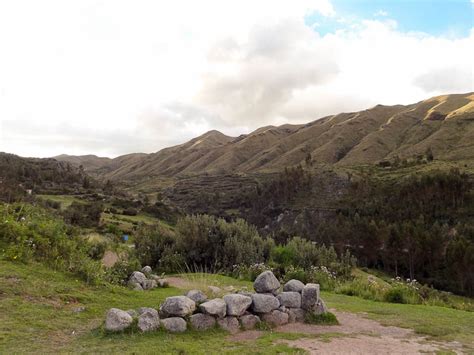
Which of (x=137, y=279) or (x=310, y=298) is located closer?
(x=310, y=298)

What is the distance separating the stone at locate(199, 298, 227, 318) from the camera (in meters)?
9.80

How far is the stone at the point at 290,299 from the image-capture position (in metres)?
11.2

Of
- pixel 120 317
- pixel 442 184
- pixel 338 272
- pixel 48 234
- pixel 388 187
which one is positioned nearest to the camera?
pixel 120 317

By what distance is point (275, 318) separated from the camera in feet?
35.0

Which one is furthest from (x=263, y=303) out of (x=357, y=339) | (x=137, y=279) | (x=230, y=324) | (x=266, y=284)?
(x=137, y=279)

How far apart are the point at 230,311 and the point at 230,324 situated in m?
0.30

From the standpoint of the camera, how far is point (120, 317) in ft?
29.6

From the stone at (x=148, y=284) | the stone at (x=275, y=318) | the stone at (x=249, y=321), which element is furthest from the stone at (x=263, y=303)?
the stone at (x=148, y=284)

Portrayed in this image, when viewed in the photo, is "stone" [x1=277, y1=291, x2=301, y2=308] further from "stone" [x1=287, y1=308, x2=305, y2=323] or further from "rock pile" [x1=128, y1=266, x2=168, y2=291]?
"rock pile" [x1=128, y1=266, x2=168, y2=291]

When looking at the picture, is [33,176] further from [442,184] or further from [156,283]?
[442,184]

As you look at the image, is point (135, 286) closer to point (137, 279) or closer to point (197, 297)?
point (137, 279)

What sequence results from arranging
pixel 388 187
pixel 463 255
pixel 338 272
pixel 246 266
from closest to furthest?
pixel 246 266 → pixel 338 272 → pixel 463 255 → pixel 388 187

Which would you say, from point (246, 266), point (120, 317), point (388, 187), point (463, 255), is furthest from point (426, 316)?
point (388, 187)

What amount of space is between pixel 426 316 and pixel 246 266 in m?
10.4
